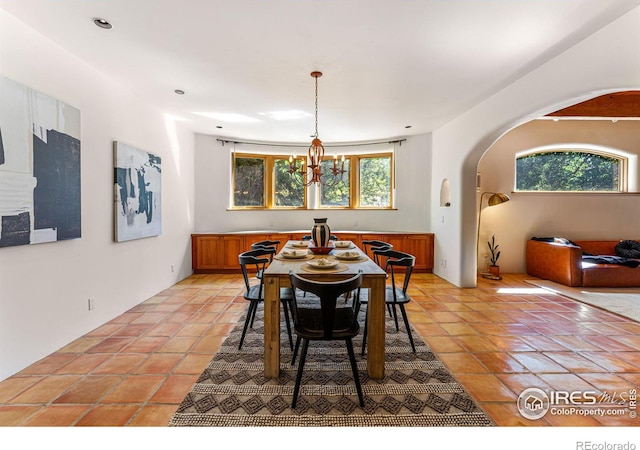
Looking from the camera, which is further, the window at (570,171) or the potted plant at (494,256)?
the window at (570,171)

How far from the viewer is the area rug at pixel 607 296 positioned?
3.56 m

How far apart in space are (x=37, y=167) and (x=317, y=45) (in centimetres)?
253

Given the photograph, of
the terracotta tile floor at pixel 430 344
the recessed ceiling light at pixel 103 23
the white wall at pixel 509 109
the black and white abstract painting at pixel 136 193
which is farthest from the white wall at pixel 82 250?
the white wall at pixel 509 109

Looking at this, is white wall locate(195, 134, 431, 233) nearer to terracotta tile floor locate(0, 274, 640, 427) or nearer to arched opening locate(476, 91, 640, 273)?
arched opening locate(476, 91, 640, 273)

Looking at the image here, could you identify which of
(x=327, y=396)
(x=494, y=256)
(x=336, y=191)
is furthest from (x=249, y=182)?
(x=494, y=256)

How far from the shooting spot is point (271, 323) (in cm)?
213

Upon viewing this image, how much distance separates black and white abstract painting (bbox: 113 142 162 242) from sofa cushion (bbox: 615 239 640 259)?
769 cm

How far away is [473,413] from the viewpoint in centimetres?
177

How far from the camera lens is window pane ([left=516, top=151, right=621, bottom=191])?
225 inches

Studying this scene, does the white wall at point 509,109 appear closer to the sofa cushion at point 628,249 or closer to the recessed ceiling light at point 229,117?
the sofa cushion at point 628,249

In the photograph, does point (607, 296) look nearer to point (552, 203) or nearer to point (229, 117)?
point (552, 203)

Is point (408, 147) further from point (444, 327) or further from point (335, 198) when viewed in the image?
point (444, 327)

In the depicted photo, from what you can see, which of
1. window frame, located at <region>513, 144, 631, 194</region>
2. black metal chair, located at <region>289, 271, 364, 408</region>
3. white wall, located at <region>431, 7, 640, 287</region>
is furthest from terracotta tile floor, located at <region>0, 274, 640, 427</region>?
window frame, located at <region>513, 144, 631, 194</region>

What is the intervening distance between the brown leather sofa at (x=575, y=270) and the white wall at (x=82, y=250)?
6.42 m
